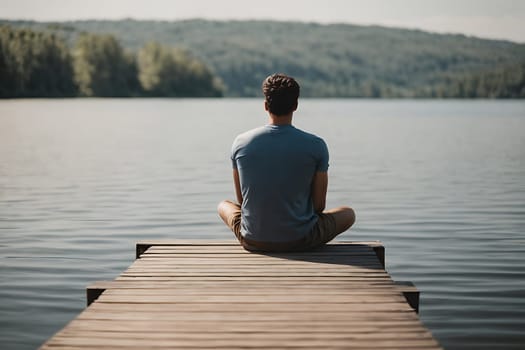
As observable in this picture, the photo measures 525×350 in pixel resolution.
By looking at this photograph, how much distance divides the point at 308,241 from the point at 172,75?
138 m

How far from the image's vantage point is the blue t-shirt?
6.72 metres

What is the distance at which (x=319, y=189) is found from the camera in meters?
6.94

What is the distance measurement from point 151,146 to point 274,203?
77.9 feet

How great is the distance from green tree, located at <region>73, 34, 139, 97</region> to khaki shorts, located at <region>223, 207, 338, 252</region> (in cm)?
11621

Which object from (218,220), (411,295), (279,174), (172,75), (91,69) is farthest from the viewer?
(172,75)

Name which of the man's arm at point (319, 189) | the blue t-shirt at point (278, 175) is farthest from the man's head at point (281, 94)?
the man's arm at point (319, 189)

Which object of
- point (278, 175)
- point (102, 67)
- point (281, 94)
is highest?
point (281, 94)

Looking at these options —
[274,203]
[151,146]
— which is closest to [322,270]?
[274,203]

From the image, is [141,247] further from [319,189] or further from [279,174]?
[319,189]

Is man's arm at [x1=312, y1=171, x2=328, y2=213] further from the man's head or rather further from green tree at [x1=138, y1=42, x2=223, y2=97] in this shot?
green tree at [x1=138, y1=42, x2=223, y2=97]

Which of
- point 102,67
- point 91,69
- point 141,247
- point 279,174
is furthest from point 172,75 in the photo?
point 279,174

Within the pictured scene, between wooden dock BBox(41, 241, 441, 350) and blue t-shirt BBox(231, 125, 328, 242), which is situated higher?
blue t-shirt BBox(231, 125, 328, 242)

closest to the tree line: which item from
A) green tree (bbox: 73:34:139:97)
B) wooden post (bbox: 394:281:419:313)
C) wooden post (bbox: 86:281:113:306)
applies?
green tree (bbox: 73:34:139:97)

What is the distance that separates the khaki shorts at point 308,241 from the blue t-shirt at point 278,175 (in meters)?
0.08
